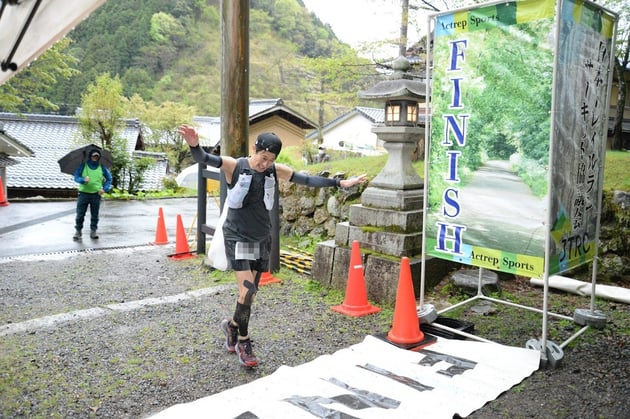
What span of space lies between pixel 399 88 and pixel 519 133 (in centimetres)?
194

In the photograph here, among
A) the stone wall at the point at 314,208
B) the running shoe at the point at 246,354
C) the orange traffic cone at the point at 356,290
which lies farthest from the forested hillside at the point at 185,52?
the running shoe at the point at 246,354

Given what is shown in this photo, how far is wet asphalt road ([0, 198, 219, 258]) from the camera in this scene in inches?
372

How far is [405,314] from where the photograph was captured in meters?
4.57

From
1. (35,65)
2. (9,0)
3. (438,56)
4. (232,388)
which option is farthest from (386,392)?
(35,65)

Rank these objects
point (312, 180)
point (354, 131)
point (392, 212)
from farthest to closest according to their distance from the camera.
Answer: point (354, 131) < point (392, 212) < point (312, 180)

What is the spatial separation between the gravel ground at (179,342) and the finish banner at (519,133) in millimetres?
914

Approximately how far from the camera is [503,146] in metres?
4.22

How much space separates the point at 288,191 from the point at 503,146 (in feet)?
21.5

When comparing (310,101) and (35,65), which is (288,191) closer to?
(35,65)

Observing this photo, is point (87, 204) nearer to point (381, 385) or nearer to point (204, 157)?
point (204, 157)

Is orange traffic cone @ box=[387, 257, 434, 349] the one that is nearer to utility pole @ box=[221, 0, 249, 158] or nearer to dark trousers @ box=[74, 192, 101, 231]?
utility pole @ box=[221, 0, 249, 158]

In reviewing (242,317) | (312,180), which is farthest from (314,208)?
(242,317)

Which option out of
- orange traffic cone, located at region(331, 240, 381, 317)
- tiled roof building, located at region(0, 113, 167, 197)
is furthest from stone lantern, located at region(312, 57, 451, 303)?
tiled roof building, located at region(0, 113, 167, 197)

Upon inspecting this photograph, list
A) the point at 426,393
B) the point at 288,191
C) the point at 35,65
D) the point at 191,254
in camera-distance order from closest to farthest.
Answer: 1. the point at 426,393
2. the point at 191,254
3. the point at 288,191
4. the point at 35,65
